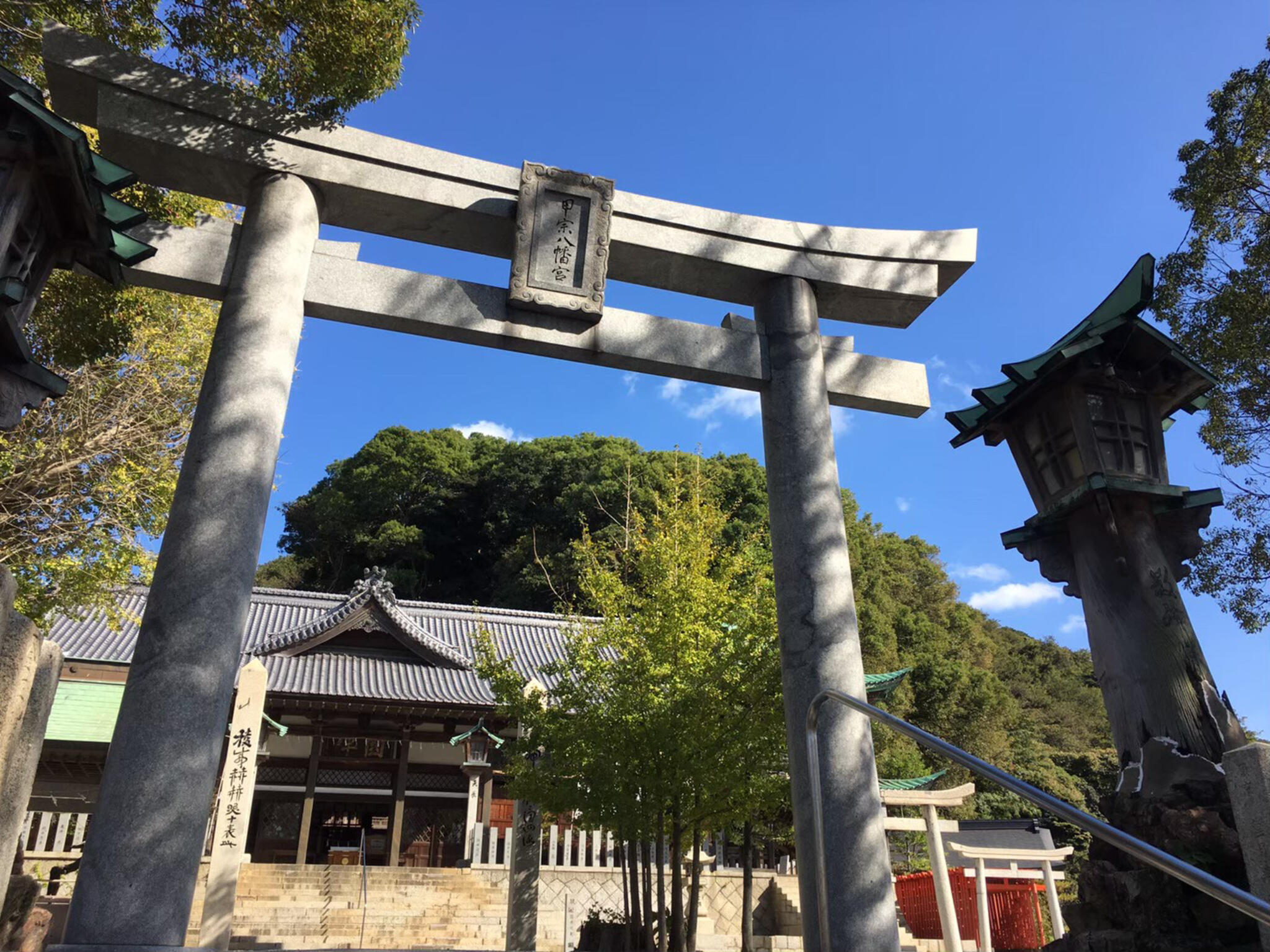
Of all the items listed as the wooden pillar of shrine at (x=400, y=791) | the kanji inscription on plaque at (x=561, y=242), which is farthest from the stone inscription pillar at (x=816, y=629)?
the wooden pillar of shrine at (x=400, y=791)

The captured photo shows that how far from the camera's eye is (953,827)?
12.7 meters

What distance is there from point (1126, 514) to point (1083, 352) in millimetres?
1079

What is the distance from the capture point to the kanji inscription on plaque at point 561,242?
5.30 metres

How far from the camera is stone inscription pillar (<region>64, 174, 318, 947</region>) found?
3.63m

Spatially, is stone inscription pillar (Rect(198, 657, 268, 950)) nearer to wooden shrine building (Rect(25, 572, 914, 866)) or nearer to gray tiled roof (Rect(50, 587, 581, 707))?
gray tiled roof (Rect(50, 587, 581, 707))

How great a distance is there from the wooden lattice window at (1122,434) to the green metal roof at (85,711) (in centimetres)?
1400

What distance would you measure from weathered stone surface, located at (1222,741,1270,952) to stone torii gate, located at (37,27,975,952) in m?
1.62

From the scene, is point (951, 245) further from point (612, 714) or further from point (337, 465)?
point (337, 465)

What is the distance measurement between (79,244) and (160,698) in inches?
90.7

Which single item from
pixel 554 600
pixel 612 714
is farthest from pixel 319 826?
pixel 554 600

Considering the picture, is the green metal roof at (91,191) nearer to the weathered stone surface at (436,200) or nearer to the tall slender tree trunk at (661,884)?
the weathered stone surface at (436,200)

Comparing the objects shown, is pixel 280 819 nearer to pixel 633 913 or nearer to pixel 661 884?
pixel 633 913

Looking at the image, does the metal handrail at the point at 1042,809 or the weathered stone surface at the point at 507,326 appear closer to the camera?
the metal handrail at the point at 1042,809

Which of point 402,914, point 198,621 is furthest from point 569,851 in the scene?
point 198,621
